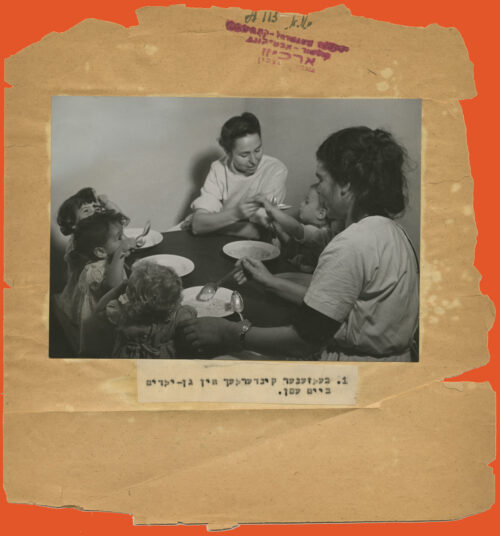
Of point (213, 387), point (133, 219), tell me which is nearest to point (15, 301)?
point (133, 219)

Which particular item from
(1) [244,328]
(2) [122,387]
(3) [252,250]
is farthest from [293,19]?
(2) [122,387]

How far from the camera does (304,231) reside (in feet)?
6.84

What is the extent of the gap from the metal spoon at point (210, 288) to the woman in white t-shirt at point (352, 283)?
42mm

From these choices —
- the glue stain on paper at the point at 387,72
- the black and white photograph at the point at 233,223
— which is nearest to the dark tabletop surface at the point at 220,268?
the black and white photograph at the point at 233,223

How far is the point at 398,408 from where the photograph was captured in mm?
2088

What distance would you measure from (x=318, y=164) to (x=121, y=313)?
795 millimetres

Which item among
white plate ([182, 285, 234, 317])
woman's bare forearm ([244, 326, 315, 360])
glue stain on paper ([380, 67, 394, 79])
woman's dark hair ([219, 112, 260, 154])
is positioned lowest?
woman's bare forearm ([244, 326, 315, 360])

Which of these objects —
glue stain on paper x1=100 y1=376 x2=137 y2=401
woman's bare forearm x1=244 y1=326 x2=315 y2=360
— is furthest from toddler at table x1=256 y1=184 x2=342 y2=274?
glue stain on paper x1=100 y1=376 x2=137 y2=401

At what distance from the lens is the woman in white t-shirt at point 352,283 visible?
2062 millimetres

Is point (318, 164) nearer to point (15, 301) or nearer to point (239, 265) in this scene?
point (239, 265)

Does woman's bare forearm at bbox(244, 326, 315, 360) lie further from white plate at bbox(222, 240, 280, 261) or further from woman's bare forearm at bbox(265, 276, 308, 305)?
white plate at bbox(222, 240, 280, 261)

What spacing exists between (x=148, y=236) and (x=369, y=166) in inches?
29.5

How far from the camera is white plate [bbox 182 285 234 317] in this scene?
6.80 ft

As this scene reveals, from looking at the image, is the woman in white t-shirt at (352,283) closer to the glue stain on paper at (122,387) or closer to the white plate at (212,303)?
the white plate at (212,303)
